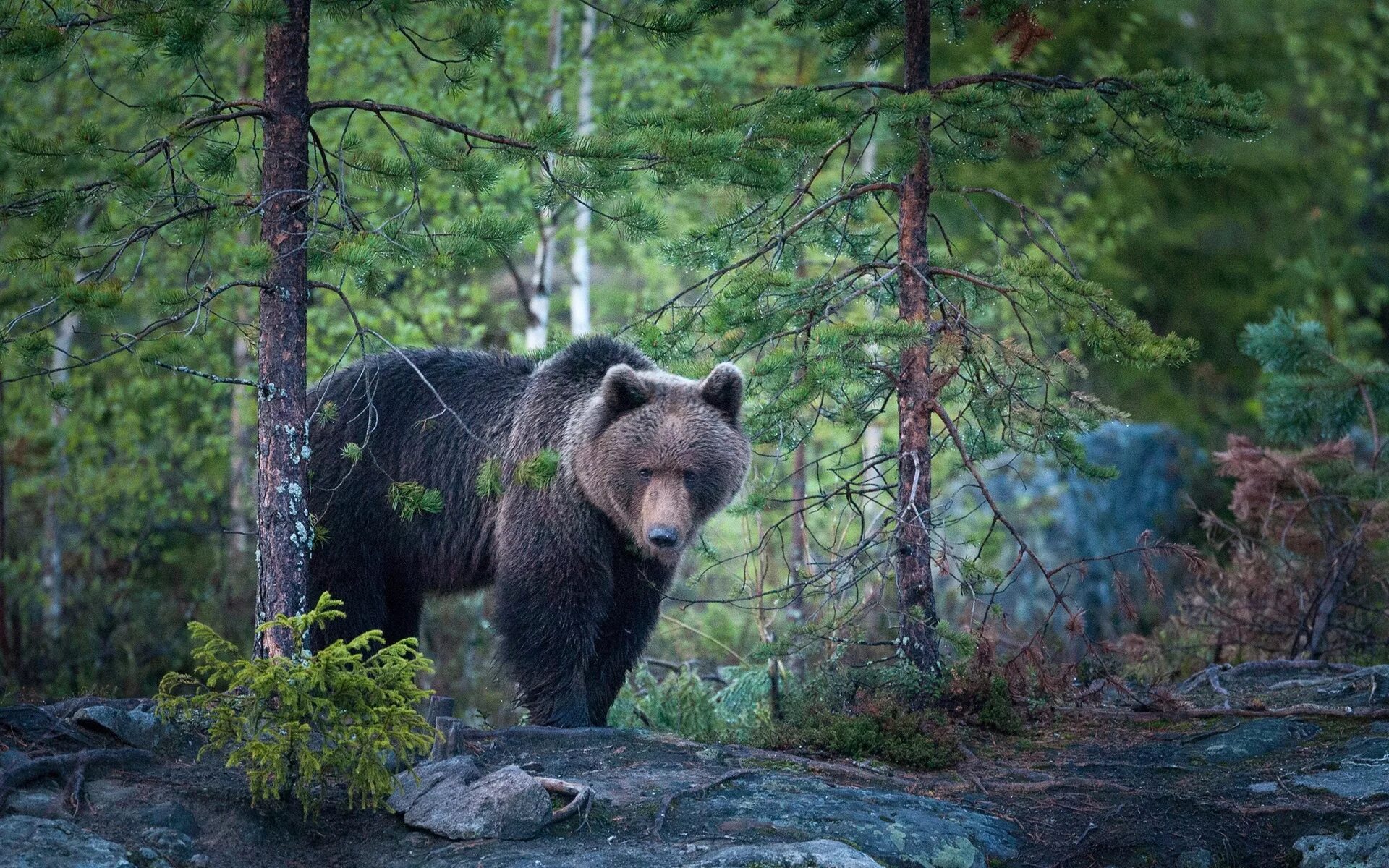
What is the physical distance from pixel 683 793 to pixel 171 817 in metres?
2.08

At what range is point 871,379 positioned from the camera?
280 inches

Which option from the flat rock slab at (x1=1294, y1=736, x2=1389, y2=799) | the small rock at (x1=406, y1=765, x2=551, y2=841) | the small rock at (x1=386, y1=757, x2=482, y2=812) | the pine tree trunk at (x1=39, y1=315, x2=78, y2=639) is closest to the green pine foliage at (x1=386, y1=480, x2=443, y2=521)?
the small rock at (x1=386, y1=757, x2=482, y2=812)

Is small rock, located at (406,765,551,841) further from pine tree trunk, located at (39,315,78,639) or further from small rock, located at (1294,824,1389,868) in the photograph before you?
pine tree trunk, located at (39,315,78,639)

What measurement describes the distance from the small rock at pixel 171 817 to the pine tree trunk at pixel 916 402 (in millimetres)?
3746

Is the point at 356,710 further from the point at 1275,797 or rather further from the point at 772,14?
the point at 772,14

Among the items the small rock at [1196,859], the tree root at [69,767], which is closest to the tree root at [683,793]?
the small rock at [1196,859]

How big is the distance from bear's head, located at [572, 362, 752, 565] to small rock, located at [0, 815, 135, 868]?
2942 millimetres

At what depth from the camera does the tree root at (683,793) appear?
4973 millimetres

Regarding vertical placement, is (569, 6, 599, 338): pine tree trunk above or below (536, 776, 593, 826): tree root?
above

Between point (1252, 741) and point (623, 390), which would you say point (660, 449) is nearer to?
point (623, 390)

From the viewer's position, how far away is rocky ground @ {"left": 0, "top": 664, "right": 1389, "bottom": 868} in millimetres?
4629

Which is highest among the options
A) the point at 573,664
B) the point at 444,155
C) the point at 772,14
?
the point at 772,14

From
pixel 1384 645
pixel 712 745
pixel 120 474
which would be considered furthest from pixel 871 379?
pixel 120 474

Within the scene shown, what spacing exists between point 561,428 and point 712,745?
2024 millimetres
